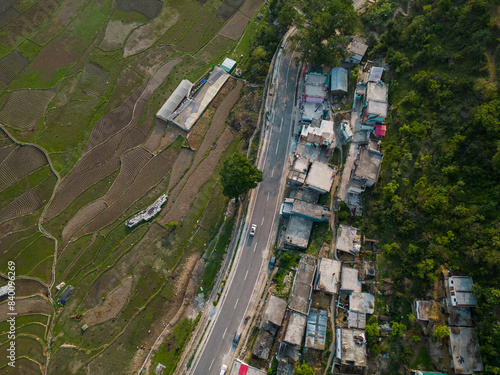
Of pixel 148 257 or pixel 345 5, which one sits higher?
pixel 345 5

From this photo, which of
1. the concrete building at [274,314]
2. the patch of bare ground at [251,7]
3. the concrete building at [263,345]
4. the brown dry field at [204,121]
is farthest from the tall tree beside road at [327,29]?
the concrete building at [263,345]

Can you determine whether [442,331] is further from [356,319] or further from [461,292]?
[356,319]

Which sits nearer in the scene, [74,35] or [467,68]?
[467,68]

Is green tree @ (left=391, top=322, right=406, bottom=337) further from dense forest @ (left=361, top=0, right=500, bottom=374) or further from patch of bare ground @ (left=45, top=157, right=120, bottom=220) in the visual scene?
patch of bare ground @ (left=45, top=157, right=120, bottom=220)

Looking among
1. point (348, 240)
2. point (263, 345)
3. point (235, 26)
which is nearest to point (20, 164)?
point (235, 26)

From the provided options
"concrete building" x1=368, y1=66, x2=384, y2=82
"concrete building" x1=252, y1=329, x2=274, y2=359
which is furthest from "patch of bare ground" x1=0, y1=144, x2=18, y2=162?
"concrete building" x1=368, y1=66, x2=384, y2=82

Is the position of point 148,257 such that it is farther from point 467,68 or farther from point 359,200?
point 467,68

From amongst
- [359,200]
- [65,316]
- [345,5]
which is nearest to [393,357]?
[359,200]
